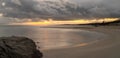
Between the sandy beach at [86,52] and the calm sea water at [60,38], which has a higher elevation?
the sandy beach at [86,52]

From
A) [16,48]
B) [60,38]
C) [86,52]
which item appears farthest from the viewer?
[60,38]

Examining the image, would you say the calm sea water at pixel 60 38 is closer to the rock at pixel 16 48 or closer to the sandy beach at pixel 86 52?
the sandy beach at pixel 86 52

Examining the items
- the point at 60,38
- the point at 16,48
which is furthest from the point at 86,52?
the point at 60,38

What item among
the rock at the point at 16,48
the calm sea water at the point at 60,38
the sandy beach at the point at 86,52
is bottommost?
the calm sea water at the point at 60,38

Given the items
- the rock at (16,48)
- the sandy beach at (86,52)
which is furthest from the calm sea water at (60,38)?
the rock at (16,48)

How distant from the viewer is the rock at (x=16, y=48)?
10875 mm

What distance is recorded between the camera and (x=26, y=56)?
1107 cm

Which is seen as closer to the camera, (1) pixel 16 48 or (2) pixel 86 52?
(1) pixel 16 48

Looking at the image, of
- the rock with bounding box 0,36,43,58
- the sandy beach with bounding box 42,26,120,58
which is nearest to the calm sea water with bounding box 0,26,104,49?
the sandy beach with bounding box 42,26,120,58

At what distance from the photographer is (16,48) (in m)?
11.2

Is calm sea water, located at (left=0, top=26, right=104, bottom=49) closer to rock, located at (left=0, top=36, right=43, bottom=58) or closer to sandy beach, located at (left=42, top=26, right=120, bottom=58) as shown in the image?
sandy beach, located at (left=42, top=26, right=120, bottom=58)

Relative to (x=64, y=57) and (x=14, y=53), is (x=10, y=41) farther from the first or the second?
(x=64, y=57)

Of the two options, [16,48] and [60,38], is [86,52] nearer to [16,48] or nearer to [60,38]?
[16,48]

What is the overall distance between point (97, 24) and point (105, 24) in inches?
217
